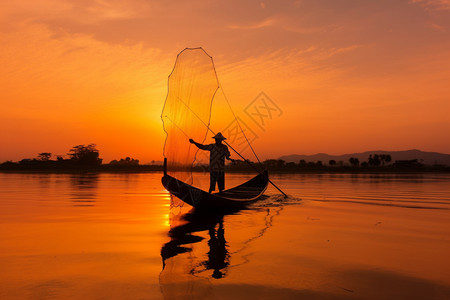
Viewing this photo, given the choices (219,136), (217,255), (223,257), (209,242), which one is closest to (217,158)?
(219,136)

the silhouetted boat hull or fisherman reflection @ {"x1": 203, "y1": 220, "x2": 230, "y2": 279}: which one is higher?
the silhouetted boat hull

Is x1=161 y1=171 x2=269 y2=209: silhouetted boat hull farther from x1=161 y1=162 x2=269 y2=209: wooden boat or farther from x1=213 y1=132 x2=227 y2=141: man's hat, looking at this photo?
x1=213 y1=132 x2=227 y2=141: man's hat

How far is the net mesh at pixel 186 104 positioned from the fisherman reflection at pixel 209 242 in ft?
6.08

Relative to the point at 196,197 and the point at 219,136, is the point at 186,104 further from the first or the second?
the point at 219,136

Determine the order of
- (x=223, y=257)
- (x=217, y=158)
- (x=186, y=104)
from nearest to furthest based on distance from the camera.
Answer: (x=223, y=257) < (x=186, y=104) < (x=217, y=158)

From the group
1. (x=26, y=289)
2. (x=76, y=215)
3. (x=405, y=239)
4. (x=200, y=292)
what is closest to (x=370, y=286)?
(x=200, y=292)

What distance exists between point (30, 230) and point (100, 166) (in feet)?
354

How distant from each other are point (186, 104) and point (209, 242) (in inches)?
198

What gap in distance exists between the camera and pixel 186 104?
12.1 m

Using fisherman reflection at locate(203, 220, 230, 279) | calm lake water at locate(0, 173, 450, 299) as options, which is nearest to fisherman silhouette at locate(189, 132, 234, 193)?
calm lake water at locate(0, 173, 450, 299)

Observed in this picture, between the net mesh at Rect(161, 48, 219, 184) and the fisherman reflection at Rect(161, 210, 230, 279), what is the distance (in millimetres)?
1853

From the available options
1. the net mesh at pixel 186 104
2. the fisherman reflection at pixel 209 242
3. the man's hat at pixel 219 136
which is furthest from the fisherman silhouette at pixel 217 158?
the net mesh at pixel 186 104

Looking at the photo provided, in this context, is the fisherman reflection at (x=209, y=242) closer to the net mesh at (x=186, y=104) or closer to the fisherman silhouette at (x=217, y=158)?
the net mesh at (x=186, y=104)

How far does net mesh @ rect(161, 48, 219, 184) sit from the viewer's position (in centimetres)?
1210
